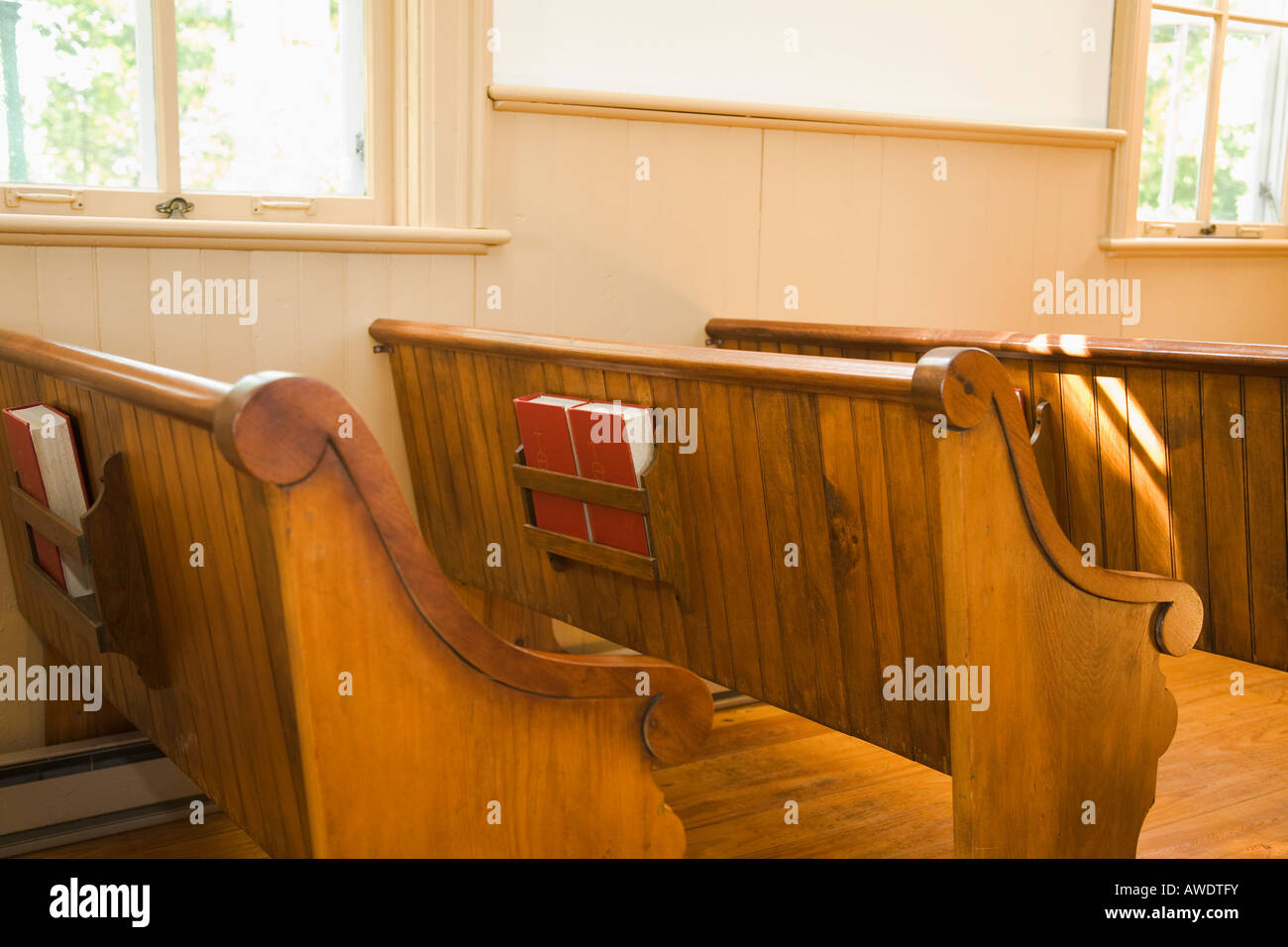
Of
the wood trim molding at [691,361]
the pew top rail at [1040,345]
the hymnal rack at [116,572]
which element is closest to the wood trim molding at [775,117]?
the pew top rail at [1040,345]

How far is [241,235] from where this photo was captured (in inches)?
91.2

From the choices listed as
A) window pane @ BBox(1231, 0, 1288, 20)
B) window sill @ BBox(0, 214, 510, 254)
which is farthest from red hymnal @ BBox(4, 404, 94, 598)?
window pane @ BBox(1231, 0, 1288, 20)

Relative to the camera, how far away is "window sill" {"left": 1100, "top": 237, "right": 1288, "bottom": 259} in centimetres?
359

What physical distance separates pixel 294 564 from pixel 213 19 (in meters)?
1.74

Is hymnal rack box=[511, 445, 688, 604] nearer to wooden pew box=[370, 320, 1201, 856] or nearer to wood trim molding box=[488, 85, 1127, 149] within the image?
wooden pew box=[370, 320, 1201, 856]

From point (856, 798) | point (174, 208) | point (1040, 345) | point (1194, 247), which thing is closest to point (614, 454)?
point (1040, 345)

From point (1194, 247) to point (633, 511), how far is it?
2631 mm

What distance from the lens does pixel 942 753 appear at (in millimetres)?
1580

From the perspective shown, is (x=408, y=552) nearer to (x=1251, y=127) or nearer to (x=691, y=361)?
(x=691, y=361)

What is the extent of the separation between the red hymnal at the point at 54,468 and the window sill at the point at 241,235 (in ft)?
1.73

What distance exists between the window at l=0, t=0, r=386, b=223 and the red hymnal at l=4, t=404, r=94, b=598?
0.75m

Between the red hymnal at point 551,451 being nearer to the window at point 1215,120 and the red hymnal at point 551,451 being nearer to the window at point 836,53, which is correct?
the window at point 836,53

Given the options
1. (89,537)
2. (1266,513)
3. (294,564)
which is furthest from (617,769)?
(1266,513)

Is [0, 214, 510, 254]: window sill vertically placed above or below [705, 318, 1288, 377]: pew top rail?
above
